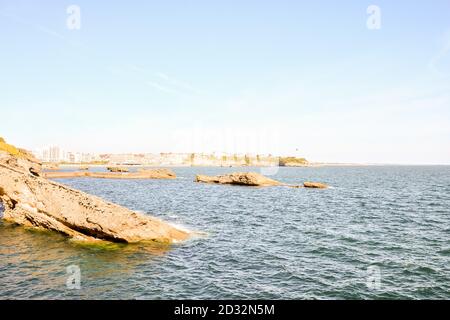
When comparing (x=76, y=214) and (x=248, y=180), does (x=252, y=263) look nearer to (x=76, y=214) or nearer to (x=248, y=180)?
(x=76, y=214)

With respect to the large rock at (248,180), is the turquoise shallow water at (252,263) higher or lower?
lower

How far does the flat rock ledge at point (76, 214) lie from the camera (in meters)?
26.2

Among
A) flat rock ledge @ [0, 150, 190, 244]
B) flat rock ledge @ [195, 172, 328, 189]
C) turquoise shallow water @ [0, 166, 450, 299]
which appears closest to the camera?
turquoise shallow water @ [0, 166, 450, 299]

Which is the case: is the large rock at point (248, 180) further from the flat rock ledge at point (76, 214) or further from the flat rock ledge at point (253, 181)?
the flat rock ledge at point (76, 214)

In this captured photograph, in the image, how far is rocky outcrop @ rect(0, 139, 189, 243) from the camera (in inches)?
1032

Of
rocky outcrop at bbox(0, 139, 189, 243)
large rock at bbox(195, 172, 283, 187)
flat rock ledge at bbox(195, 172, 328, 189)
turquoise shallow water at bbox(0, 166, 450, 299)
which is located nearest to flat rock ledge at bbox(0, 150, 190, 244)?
rocky outcrop at bbox(0, 139, 189, 243)

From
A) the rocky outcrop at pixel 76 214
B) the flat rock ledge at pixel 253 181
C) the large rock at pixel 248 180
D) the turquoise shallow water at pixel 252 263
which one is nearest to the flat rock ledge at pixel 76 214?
the rocky outcrop at pixel 76 214

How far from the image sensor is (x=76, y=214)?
27.0m

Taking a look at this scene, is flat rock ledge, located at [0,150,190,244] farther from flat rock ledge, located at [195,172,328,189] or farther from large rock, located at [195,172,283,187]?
large rock, located at [195,172,283,187]

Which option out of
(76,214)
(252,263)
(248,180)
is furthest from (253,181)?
(252,263)

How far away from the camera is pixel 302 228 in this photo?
111ft
